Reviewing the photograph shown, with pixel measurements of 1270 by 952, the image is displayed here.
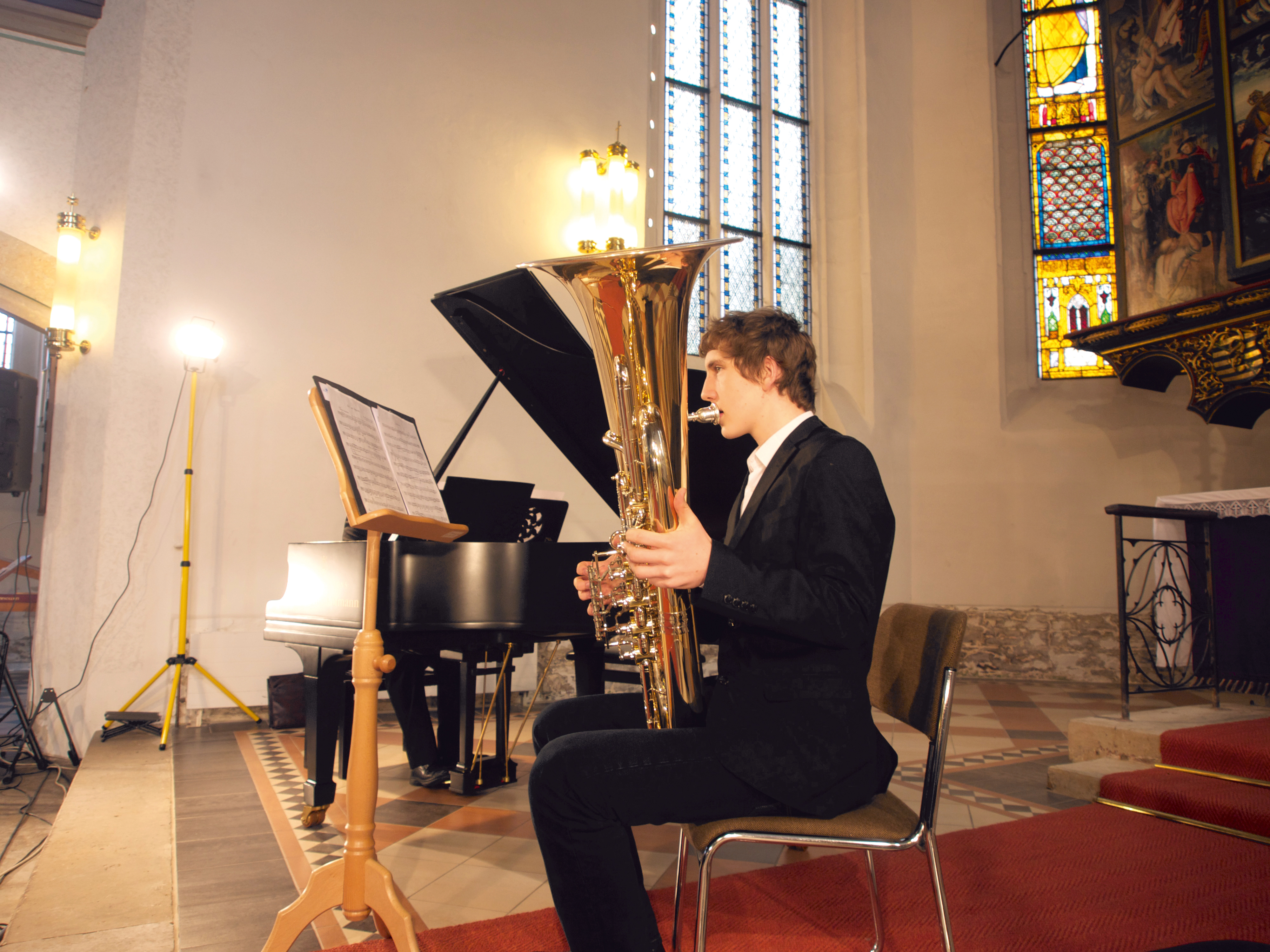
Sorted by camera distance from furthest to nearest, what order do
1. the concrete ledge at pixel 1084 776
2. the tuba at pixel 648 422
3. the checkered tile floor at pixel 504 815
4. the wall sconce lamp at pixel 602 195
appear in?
1. the wall sconce lamp at pixel 602 195
2. the concrete ledge at pixel 1084 776
3. the checkered tile floor at pixel 504 815
4. the tuba at pixel 648 422

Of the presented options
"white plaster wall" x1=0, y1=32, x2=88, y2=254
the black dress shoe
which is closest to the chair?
the black dress shoe

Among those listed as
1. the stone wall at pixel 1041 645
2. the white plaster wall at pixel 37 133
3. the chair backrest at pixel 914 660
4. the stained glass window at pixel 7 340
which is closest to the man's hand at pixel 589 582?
the chair backrest at pixel 914 660

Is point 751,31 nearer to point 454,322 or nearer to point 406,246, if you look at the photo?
point 406,246

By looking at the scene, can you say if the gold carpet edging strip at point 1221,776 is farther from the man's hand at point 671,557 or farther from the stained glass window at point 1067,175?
the stained glass window at point 1067,175

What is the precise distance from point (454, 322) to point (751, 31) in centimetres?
621

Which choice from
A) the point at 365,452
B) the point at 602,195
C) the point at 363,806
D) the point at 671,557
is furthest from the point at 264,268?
the point at 671,557

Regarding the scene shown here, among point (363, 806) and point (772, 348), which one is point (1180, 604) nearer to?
point (772, 348)

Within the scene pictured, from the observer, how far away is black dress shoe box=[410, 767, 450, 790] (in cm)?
341

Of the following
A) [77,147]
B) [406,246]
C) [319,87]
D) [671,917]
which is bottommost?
[671,917]

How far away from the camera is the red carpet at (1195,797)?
8.74 ft

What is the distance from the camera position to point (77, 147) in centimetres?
501

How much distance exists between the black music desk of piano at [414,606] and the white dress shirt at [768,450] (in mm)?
1164

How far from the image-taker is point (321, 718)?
2.78 meters

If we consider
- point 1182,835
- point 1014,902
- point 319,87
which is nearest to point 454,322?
point 1014,902
